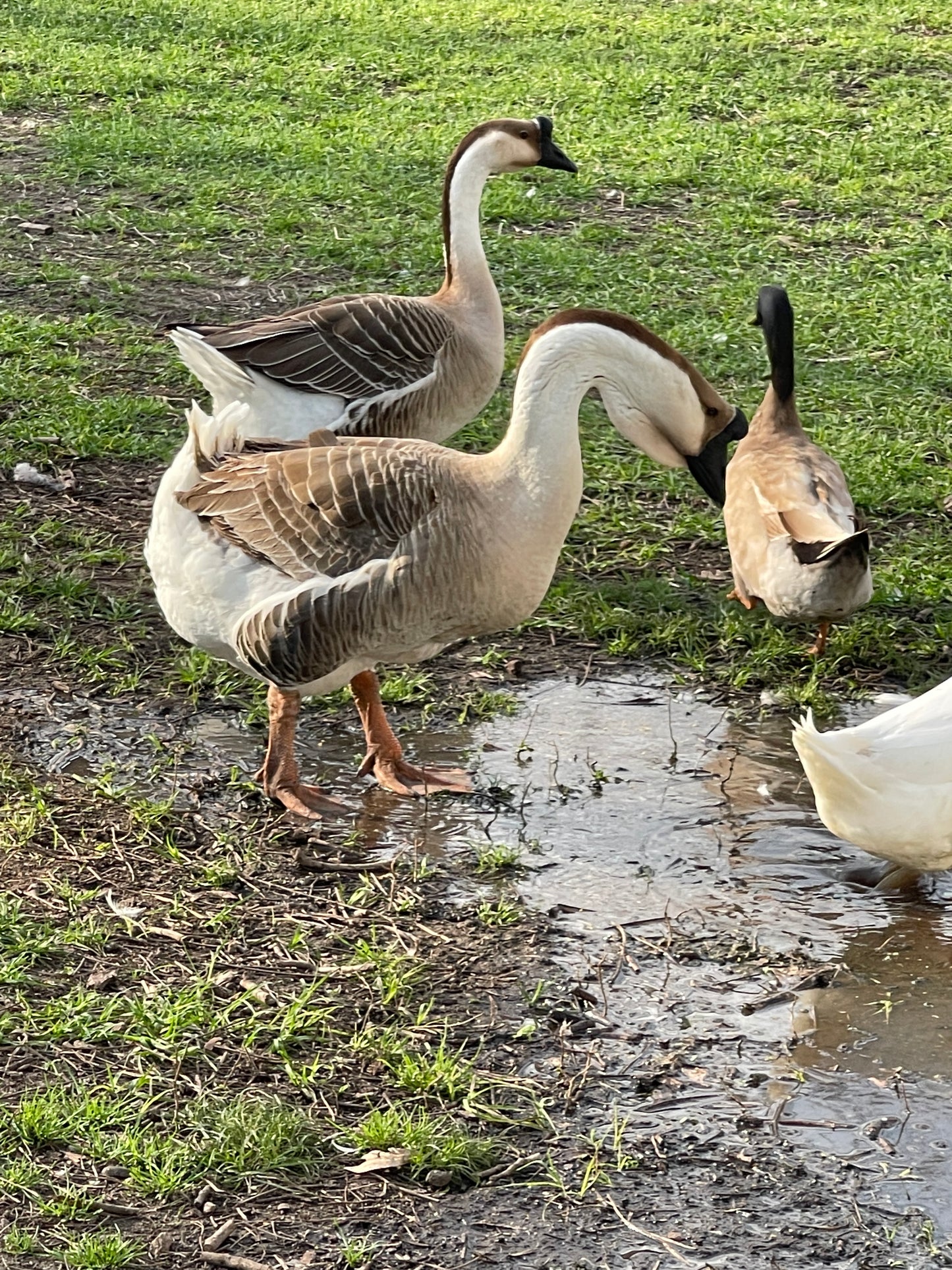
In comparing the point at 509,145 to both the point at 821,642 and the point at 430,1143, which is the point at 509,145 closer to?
the point at 821,642

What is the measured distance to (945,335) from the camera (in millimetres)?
7723

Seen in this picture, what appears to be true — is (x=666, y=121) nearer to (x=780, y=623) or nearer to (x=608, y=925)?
(x=780, y=623)

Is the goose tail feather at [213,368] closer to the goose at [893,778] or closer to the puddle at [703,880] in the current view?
the puddle at [703,880]

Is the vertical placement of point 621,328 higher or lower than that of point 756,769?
higher

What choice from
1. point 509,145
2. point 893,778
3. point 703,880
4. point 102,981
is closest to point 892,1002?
point 893,778

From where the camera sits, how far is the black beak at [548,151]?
259 inches

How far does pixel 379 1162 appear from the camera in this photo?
3.09 meters

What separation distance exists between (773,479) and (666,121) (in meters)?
6.25

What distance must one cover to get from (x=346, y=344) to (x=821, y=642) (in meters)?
1.92

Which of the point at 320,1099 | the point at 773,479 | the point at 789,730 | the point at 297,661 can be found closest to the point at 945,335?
the point at 773,479

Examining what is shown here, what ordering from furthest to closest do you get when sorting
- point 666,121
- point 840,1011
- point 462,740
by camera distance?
1. point 666,121
2. point 462,740
3. point 840,1011

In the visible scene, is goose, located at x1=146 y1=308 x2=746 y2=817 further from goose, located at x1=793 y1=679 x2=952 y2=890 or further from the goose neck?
the goose neck

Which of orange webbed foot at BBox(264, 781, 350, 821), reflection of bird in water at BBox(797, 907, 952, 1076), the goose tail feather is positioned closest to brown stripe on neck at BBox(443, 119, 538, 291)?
the goose tail feather

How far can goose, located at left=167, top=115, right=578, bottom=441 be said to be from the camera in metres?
5.46
